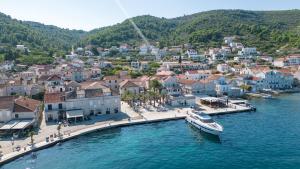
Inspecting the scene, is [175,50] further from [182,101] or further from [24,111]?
[24,111]

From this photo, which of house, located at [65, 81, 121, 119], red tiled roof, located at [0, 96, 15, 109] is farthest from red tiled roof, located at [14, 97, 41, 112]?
house, located at [65, 81, 121, 119]

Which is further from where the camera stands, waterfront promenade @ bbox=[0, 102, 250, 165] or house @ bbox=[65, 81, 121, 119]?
house @ bbox=[65, 81, 121, 119]

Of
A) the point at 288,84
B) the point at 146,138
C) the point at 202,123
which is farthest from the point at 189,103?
the point at 288,84

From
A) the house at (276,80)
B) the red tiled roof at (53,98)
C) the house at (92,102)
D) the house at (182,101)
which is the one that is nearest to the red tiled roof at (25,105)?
the red tiled roof at (53,98)

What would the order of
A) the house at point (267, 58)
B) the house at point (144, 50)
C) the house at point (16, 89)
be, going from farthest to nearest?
the house at point (144, 50) → the house at point (267, 58) → the house at point (16, 89)

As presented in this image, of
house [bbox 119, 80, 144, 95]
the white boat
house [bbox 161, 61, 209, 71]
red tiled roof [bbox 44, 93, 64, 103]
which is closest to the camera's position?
the white boat

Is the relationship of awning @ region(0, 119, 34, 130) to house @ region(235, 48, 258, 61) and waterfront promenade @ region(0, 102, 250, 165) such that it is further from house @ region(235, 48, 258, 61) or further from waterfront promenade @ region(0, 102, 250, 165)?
house @ region(235, 48, 258, 61)

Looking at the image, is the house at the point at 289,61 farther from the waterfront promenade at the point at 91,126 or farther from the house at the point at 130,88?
the waterfront promenade at the point at 91,126
